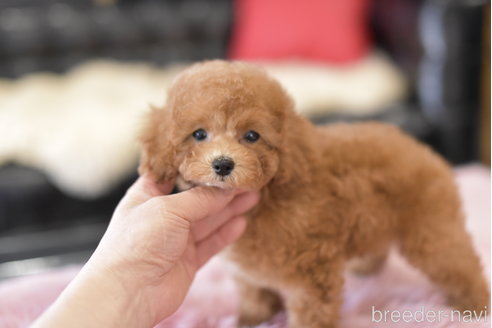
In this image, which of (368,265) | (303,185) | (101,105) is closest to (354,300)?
(368,265)

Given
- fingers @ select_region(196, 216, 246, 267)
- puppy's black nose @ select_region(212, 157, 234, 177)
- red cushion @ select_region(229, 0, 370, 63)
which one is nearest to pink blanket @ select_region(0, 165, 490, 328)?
fingers @ select_region(196, 216, 246, 267)

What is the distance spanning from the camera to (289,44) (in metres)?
3.31

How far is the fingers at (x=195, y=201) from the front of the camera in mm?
1142

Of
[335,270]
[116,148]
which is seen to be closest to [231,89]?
[335,270]

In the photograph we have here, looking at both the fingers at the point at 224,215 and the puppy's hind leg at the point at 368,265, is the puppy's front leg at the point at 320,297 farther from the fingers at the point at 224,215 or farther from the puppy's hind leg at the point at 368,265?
the puppy's hind leg at the point at 368,265

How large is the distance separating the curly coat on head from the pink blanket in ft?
0.31

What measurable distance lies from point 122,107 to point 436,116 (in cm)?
179

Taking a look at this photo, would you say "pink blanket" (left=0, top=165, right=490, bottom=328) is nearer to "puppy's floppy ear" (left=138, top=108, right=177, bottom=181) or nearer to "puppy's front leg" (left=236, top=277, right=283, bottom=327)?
"puppy's front leg" (left=236, top=277, right=283, bottom=327)

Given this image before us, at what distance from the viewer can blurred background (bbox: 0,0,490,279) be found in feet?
Answer: 8.04

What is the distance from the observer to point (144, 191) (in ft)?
4.09

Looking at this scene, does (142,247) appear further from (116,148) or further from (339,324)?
(116,148)

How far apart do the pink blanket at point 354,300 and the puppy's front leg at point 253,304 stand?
32mm

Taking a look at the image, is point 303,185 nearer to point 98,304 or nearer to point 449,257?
point 449,257

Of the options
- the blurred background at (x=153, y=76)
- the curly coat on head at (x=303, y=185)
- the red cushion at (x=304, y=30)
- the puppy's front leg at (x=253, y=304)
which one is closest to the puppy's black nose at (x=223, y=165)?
the curly coat on head at (x=303, y=185)
